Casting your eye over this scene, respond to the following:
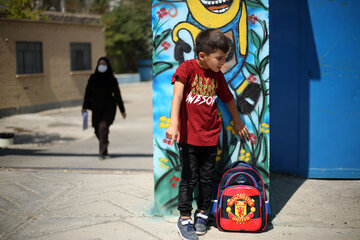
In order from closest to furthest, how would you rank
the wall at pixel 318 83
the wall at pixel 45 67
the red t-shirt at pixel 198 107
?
the red t-shirt at pixel 198 107, the wall at pixel 318 83, the wall at pixel 45 67

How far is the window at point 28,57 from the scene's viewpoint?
14266 millimetres

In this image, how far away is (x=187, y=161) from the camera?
357 centimetres

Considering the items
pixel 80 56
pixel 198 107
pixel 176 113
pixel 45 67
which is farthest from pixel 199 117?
pixel 80 56

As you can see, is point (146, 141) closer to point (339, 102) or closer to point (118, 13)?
point (339, 102)

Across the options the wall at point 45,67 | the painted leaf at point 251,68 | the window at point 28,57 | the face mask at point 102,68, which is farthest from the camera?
the window at point 28,57

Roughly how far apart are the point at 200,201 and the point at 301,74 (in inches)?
90.6

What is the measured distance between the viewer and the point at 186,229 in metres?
3.44

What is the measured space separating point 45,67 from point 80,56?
95.1 inches

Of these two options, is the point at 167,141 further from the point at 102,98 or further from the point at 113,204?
the point at 102,98

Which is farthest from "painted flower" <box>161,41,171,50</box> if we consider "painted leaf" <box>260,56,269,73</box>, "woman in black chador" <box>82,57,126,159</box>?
"woman in black chador" <box>82,57,126,159</box>

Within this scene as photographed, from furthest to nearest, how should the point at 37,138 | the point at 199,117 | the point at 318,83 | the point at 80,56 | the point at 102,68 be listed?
the point at 80,56, the point at 37,138, the point at 102,68, the point at 318,83, the point at 199,117

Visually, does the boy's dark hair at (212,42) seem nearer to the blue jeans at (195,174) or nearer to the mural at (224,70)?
the mural at (224,70)

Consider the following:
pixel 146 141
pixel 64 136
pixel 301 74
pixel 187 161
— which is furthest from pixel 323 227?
pixel 64 136

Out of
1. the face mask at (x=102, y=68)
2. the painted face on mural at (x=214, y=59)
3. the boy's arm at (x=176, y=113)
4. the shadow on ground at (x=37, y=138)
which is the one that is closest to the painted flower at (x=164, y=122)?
the boy's arm at (x=176, y=113)
